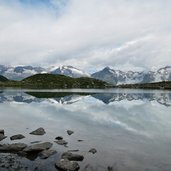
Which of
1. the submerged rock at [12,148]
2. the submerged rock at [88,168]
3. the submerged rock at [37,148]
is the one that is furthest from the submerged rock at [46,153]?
the submerged rock at [88,168]

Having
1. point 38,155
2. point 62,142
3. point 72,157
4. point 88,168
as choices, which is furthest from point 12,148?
point 88,168

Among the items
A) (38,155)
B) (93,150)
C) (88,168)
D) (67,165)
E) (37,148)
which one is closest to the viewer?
(88,168)

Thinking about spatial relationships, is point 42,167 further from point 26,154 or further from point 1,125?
point 1,125

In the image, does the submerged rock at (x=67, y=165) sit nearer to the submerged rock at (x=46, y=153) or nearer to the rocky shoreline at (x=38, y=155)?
the rocky shoreline at (x=38, y=155)

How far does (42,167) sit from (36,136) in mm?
17498

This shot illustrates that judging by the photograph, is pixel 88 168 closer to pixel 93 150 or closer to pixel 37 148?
pixel 93 150

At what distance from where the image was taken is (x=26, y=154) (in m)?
35.2

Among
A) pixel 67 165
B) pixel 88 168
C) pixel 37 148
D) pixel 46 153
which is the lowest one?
pixel 88 168

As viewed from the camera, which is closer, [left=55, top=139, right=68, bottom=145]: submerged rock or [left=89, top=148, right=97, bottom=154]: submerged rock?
[left=89, top=148, right=97, bottom=154]: submerged rock

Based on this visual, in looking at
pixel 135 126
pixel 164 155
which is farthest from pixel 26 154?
pixel 135 126

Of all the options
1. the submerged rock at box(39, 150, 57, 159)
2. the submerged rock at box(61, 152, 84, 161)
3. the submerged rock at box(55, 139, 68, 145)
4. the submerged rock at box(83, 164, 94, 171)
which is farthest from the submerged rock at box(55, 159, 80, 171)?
the submerged rock at box(55, 139, 68, 145)

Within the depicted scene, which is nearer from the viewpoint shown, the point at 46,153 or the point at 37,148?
the point at 46,153

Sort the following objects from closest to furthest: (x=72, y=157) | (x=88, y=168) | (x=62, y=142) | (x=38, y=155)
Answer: (x=88, y=168)
(x=72, y=157)
(x=38, y=155)
(x=62, y=142)

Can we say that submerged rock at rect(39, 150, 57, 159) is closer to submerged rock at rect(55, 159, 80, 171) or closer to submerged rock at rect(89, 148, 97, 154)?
submerged rock at rect(55, 159, 80, 171)
